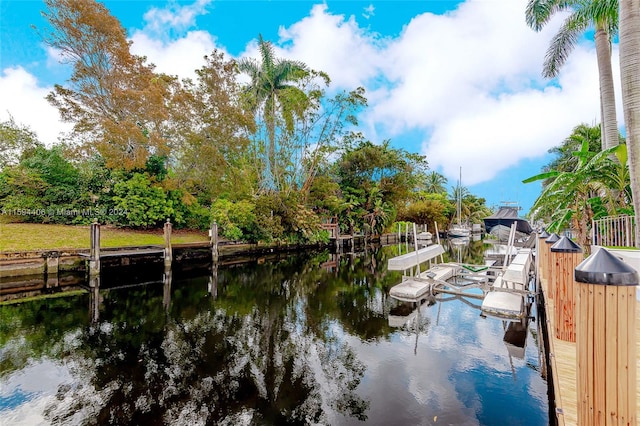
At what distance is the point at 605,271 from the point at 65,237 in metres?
20.7

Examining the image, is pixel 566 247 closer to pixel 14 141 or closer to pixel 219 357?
pixel 219 357

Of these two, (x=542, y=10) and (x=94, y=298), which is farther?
(x=542, y=10)

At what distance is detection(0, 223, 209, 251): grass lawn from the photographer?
570 inches

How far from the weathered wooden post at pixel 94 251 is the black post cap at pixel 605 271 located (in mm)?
15353

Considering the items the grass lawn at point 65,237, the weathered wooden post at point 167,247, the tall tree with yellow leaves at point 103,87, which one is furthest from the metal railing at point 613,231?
the tall tree with yellow leaves at point 103,87

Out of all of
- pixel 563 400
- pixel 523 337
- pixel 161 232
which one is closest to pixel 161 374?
pixel 563 400

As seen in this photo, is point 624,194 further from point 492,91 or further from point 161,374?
point 492,91

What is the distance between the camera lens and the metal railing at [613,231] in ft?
28.8

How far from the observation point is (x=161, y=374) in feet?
18.7

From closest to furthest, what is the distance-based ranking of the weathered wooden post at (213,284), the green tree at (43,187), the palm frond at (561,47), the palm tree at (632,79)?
the palm tree at (632,79) → the weathered wooden post at (213,284) → the palm frond at (561,47) → the green tree at (43,187)

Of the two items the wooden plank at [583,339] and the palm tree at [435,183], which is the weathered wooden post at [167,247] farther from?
the palm tree at [435,183]

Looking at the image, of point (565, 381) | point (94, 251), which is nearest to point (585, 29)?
point (565, 381)

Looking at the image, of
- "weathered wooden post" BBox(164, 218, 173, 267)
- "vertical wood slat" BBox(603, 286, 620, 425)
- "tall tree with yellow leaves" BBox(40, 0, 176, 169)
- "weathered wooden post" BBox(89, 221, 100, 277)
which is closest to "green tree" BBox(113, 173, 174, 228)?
"tall tree with yellow leaves" BBox(40, 0, 176, 169)

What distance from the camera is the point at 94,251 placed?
13328 millimetres
